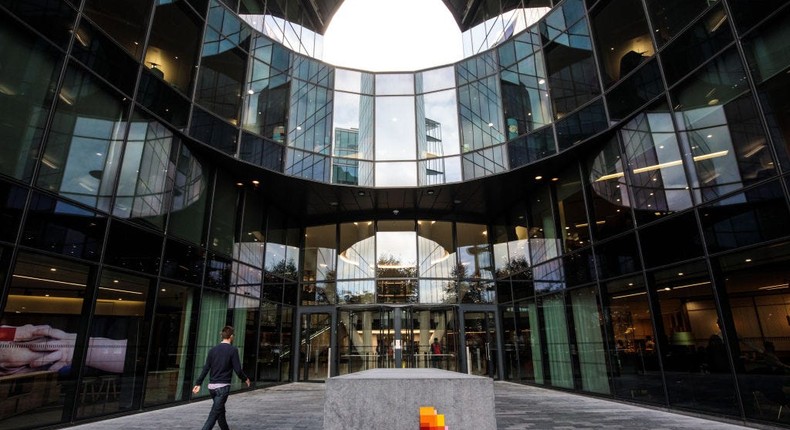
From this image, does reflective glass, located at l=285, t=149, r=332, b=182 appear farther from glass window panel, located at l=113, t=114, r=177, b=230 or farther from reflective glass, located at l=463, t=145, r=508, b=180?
reflective glass, located at l=463, t=145, r=508, b=180

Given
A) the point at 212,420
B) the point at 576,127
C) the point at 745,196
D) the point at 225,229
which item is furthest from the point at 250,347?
the point at 745,196

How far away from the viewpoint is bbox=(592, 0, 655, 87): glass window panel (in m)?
10.8

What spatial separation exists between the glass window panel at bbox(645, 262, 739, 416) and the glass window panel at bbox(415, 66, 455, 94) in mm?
10429

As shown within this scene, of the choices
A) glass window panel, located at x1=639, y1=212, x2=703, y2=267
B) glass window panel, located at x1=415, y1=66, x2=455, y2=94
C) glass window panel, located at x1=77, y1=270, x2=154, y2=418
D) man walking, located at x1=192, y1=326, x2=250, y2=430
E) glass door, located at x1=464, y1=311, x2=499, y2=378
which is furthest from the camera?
glass door, located at x1=464, y1=311, x2=499, y2=378

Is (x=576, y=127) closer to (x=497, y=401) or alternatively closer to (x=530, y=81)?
(x=530, y=81)

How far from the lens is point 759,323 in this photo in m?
7.80

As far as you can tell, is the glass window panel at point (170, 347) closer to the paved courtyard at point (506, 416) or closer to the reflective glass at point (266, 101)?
the paved courtyard at point (506, 416)

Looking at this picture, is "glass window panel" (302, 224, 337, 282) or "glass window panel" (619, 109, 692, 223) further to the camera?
"glass window panel" (302, 224, 337, 282)

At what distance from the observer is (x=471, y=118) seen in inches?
627

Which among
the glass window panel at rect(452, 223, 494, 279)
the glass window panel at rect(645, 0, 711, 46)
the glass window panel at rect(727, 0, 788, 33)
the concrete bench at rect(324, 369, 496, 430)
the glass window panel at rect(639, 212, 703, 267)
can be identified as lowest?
the concrete bench at rect(324, 369, 496, 430)

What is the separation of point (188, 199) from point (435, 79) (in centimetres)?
1046

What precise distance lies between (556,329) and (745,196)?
24.7 ft

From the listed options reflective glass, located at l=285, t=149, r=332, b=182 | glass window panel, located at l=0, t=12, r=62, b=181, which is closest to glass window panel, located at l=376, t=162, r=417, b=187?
A: reflective glass, located at l=285, t=149, r=332, b=182

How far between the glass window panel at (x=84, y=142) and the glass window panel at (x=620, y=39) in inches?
499
